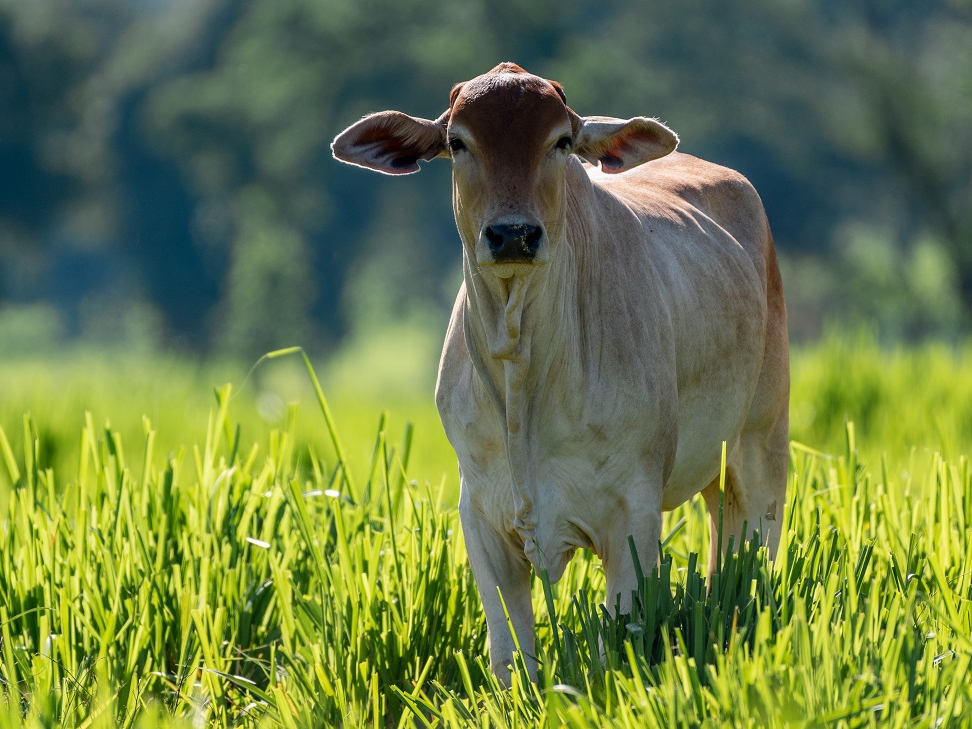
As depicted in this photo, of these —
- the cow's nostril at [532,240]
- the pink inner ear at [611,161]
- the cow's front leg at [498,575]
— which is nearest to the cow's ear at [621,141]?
the pink inner ear at [611,161]

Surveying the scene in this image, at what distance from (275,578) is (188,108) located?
2926 cm

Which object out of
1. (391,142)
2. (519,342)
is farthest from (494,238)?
(391,142)

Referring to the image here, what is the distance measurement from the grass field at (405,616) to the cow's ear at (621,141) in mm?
909

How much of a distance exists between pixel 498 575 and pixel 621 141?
1.06 metres

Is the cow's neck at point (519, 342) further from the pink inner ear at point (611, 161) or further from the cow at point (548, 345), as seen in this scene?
the pink inner ear at point (611, 161)

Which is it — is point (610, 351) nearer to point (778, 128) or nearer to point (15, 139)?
point (778, 128)

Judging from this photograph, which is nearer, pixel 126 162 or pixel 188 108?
pixel 188 108

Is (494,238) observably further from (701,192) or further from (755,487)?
(755,487)

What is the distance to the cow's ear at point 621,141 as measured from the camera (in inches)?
115

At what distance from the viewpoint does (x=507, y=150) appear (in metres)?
2.67

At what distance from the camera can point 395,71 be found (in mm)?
29688

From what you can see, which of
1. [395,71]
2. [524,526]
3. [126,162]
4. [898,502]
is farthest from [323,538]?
[126,162]

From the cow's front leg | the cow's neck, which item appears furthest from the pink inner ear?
the cow's front leg

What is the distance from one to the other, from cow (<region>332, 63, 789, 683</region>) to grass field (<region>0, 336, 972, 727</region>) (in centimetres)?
16
